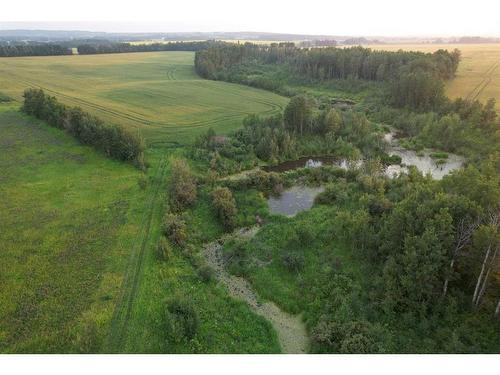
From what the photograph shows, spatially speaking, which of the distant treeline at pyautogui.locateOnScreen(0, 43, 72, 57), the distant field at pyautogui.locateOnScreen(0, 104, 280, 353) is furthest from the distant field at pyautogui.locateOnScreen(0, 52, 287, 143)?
the distant field at pyautogui.locateOnScreen(0, 104, 280, 353)

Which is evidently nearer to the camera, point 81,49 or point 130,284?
point 130,284

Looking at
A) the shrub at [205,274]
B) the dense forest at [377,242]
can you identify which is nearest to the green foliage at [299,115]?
the dense forest at [377,242]

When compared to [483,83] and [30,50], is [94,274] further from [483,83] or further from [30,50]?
[30,50]

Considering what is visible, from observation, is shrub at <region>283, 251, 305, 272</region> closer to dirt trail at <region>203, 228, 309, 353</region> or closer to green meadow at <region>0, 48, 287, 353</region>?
dirt trail at <region>203, 228, 309, 353</region>

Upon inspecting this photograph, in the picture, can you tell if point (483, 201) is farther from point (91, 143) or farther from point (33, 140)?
point (33, 140)

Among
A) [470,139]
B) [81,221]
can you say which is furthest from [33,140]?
[470,139]

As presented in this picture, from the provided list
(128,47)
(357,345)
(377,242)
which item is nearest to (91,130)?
(377,242)

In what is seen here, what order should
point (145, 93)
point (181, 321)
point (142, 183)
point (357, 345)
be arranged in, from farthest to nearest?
point (145, 93)
point (142, 183)
point (181, 321)
point (357, 345)
